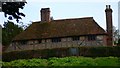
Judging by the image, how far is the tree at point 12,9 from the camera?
98.5 feet

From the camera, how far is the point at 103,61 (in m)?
34.8

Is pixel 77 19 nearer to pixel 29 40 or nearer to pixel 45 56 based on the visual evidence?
pixel 29 40

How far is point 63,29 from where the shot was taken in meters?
53.8

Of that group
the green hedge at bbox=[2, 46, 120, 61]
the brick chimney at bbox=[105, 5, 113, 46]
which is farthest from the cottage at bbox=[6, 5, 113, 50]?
the green hedge at bbox=[2, 46, 120, 61]

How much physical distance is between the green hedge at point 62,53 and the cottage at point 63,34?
6474 millimetres

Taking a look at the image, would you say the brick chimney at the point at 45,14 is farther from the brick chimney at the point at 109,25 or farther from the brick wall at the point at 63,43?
the brick chimney at the point at 109,25

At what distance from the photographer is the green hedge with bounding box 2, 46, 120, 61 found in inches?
1660

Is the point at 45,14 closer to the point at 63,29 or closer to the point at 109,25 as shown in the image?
the point at 63,29

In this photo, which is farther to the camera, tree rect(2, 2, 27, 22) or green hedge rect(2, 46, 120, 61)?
green hedge rect(2, 46, 120, 61)

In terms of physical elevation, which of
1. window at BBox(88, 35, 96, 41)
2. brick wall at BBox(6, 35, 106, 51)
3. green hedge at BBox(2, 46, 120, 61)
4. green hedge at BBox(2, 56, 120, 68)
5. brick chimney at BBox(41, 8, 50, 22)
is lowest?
green hedge at BBox(2, 56, 120, 68)

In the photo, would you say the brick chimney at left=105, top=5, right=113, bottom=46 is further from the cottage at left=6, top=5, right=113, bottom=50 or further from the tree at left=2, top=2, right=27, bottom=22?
the tree at left=2, top=2, right=27, bottom=22

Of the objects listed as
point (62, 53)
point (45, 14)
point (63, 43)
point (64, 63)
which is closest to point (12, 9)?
point (64, 63)

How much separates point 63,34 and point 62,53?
8.56m

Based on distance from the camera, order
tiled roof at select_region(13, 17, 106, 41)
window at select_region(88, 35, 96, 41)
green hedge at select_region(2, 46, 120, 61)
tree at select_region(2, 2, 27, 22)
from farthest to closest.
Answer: tiled roof at select_region(13, 17, 106, 41) → window at select_region(88, 35, 96, 41) → green hedge at select_region(2, 46, 120, 61) → tree at select_region(2, 2, 27, 22)
